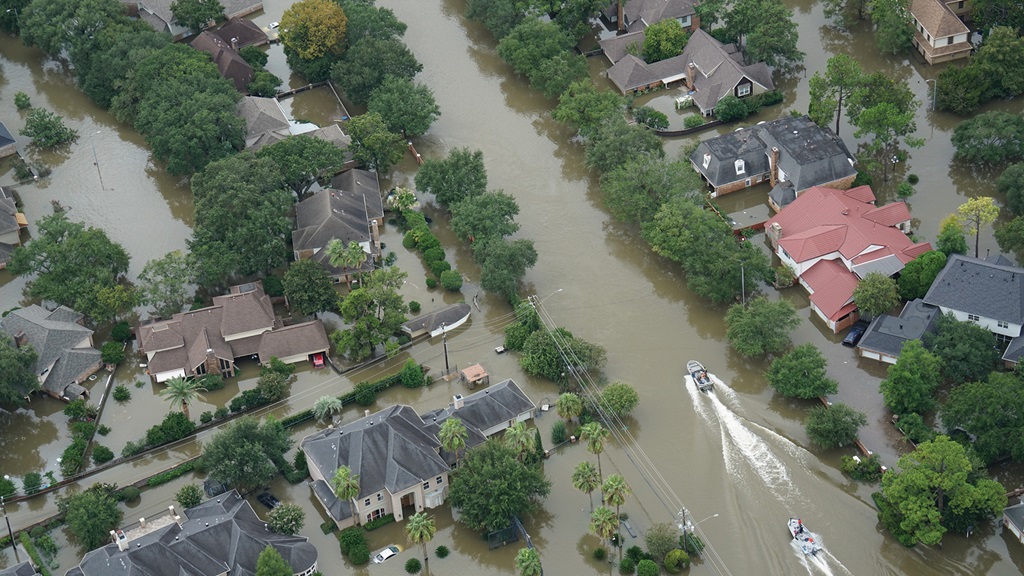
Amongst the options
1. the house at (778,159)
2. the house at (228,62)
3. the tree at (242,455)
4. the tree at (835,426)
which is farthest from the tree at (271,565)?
the house at (228,62)

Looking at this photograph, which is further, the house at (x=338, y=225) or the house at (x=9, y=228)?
the house at (x=9, y=228)

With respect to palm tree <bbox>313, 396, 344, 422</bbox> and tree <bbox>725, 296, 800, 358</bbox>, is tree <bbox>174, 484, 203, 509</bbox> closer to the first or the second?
palm tree <bbox>313, 396, 344, 422</bbox>

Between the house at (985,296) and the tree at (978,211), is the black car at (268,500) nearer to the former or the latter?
the house at (985,296)

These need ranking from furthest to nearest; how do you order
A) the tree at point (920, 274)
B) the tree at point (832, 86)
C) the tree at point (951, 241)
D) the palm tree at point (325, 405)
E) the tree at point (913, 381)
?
the tree at point (832, 86), the tree at point (951, 241), the tree at point (920, 274), the palm tree at point (325, 405), the tree at point (913, 381)

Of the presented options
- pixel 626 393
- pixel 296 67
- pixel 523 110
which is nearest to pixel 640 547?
pixel 626 393

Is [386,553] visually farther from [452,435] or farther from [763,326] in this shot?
[763,326]

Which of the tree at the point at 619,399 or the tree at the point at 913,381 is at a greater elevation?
the tree at the point at 913,381
